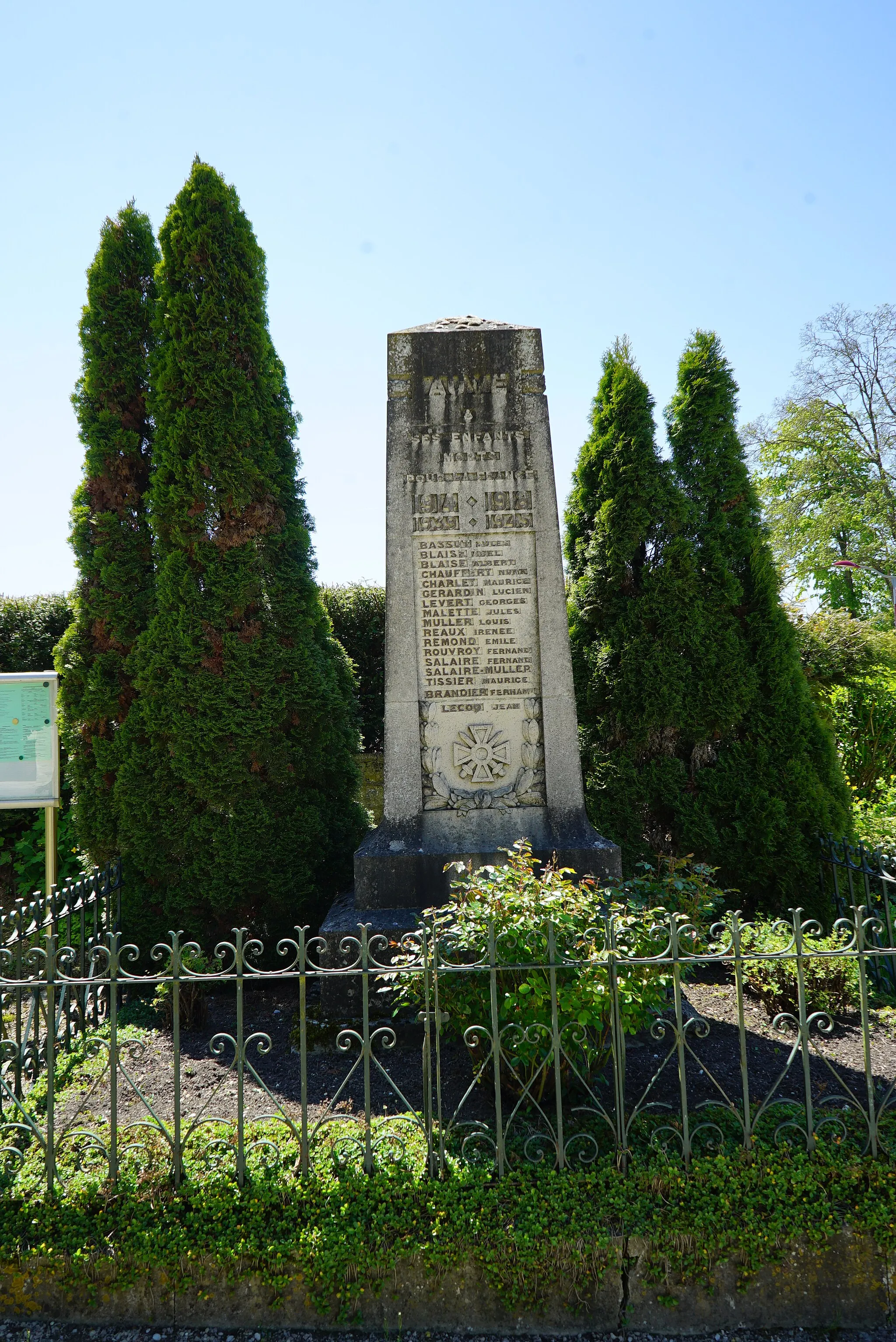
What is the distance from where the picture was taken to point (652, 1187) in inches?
116

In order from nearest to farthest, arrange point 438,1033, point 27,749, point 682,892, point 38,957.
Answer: point 438,1033 → point 38,957 → point 27,749 → point 682,892

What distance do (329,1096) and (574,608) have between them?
4.60 m

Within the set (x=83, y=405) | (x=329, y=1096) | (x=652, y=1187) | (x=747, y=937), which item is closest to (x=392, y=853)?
(x=329, y=1096)

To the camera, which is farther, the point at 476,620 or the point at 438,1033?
the point at 476,620

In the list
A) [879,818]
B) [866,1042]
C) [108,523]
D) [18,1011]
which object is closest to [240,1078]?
[18,1011]

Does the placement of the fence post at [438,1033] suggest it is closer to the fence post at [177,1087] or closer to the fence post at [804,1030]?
the fence post at [177,1087]

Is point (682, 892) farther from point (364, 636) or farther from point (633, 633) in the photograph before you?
point (364, 636)

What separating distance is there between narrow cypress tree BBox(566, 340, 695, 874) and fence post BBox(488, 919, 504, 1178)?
3.68 meters

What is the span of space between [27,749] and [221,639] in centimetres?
162

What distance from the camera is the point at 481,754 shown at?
5508mm

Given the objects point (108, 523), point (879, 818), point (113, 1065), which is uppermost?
point (108, 523)

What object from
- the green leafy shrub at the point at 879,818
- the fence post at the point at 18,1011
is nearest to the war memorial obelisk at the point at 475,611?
the fence post at the point at 18,1011

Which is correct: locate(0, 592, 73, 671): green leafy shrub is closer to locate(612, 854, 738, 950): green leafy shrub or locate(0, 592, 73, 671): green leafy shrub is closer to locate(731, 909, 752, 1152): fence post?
locate(612, 854, 738, 950): green leafy shrub

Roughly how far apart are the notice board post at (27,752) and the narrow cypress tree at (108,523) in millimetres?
1243
